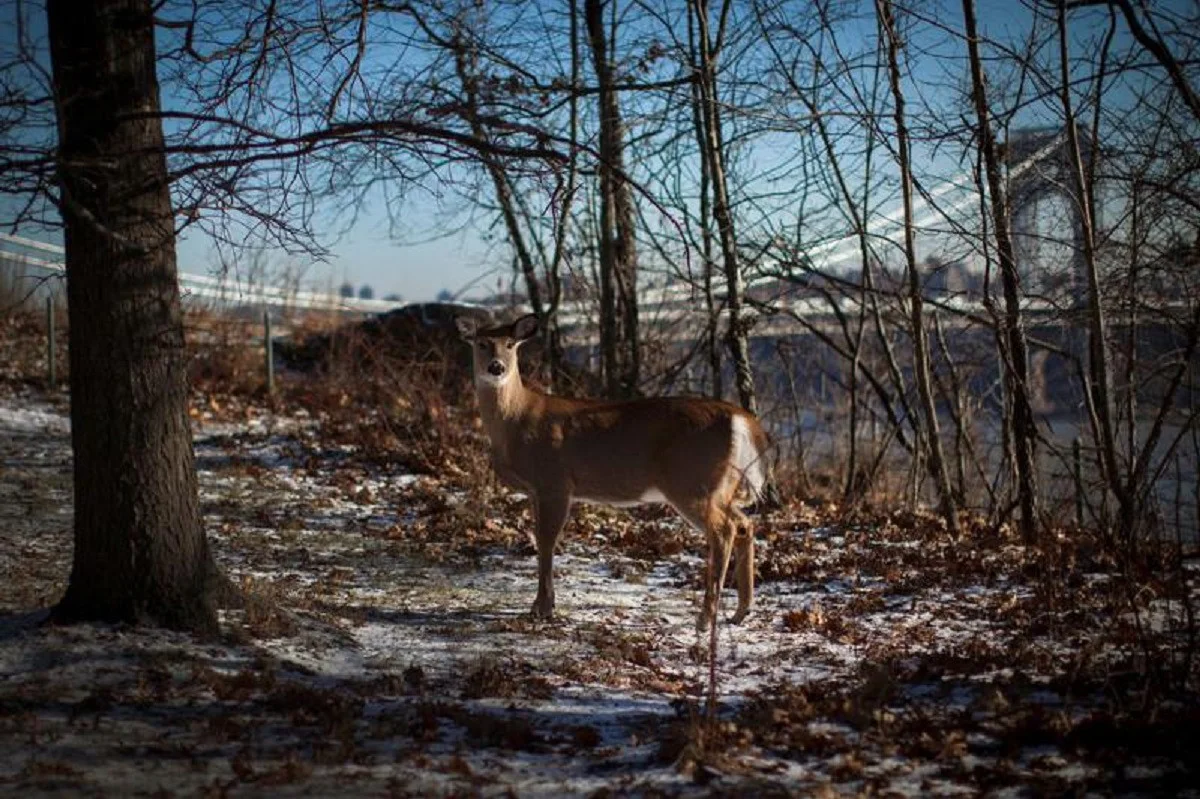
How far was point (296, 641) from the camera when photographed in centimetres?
531

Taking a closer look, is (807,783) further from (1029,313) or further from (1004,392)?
(1004,392)

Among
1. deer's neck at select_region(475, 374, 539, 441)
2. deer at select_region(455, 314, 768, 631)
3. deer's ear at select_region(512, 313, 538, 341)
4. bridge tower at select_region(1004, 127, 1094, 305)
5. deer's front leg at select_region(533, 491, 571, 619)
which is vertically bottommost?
deer's front leg at select_region(533, 491, 571, 619)

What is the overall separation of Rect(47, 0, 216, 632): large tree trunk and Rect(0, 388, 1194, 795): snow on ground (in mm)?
274

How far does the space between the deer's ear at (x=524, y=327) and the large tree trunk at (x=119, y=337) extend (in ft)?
8.58

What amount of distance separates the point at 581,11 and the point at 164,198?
6809mm

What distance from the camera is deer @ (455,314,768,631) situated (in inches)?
257

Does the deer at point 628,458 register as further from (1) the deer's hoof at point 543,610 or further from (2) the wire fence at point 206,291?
(2) the wire fence at point 206,291

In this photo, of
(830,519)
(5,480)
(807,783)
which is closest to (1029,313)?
(830,519)

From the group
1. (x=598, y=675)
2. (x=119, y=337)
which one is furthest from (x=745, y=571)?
(x=119, y=337)

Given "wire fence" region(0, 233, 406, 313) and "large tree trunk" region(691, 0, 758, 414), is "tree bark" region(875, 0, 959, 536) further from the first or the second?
"wire fence" region(0, 233, 406, 313)

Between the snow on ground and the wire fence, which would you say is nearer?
the snow on ground

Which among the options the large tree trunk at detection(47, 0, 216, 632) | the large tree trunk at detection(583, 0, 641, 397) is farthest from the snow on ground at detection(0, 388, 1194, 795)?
the large tree trunk at detection(583, 0, 641, 397)

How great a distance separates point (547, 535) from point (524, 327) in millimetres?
1523

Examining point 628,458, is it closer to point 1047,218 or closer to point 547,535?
point 547,535
